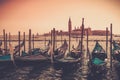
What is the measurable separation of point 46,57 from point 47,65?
1.05 m

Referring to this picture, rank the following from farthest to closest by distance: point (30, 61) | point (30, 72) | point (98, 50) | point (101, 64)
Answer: point (98, 50) < point (30, 61) < point (30, 72) < point (101, 64)

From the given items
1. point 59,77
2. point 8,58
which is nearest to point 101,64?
point 59,77

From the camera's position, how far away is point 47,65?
3069 centimetres

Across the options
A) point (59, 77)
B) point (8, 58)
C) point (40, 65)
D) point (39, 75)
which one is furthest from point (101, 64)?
point (8, 58)

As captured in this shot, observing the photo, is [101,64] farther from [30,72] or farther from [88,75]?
[30,72]

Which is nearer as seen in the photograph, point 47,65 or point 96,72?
point 96,72

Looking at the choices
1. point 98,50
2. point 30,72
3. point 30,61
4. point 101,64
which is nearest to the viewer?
point 101,64

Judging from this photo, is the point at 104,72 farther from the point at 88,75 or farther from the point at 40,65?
the point at 40,65

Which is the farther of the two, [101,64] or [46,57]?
[46,57]

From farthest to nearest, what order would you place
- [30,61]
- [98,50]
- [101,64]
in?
[98,50] → [30,61] → [101,64]

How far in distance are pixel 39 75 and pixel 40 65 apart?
397 centimetres

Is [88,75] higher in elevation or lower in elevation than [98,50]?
lower

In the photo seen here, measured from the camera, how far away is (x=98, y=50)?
3309cm

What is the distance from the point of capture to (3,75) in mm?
26031
